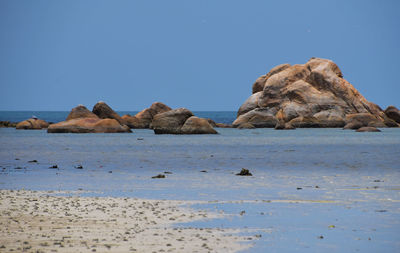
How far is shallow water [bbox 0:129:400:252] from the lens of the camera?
40.3ft

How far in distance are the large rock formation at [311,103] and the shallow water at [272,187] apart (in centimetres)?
6487

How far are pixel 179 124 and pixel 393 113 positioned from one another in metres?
53.2

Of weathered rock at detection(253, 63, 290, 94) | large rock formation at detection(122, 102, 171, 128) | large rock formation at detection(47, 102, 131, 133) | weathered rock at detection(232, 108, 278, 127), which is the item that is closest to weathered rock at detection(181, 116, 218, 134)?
large rock formation at detection(47, 102, 131, 133)

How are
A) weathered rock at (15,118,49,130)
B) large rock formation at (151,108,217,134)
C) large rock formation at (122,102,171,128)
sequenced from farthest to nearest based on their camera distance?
large rock formation at (122,102,171,128)
weathered rock at (15,118,49,130)
large rock formation at (151,108,217,134)

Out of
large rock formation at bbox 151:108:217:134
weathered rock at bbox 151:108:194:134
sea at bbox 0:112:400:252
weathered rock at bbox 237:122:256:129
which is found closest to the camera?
sea at bbox 0:112:400:252

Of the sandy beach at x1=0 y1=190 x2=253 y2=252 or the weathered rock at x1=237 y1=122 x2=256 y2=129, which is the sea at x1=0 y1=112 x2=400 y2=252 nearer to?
the sandy beach at x1=0 y1=190 x2=253 y2=252

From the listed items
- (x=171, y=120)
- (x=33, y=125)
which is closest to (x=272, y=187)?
(x=171, y=120)

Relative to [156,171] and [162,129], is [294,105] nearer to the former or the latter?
[162,129]

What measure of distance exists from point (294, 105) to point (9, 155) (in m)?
74.8

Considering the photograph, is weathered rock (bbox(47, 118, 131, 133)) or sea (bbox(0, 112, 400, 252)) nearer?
sea (bbox(0, 112, 400, 252))

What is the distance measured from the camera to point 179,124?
7550 centimetres

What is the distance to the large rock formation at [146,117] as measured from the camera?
99125mm

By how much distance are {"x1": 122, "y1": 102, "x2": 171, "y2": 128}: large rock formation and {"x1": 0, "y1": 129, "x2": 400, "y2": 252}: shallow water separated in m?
57.6

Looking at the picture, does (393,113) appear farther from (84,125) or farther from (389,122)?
(84,125)
